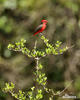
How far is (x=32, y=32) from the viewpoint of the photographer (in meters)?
3.60

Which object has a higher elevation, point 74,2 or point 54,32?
point 74,2

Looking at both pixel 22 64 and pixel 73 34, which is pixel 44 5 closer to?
pixel 73 34

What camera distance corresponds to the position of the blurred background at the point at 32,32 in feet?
11.3

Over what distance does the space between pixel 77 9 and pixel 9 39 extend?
1.14 m

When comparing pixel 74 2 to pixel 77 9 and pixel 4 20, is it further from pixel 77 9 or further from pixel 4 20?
pixel 4 20

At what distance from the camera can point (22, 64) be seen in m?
3.60

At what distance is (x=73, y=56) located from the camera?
3.46 metres

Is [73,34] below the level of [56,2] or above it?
below

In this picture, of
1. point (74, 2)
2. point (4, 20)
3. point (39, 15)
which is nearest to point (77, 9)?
point (74, 2)

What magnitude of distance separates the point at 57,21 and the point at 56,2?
0.31 meters

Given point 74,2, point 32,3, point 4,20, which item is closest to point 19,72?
point 4,20

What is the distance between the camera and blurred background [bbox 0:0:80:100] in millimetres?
3453

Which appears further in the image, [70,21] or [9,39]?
[9,39]

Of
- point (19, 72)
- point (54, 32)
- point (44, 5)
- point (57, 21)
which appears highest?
point (44, 5)
